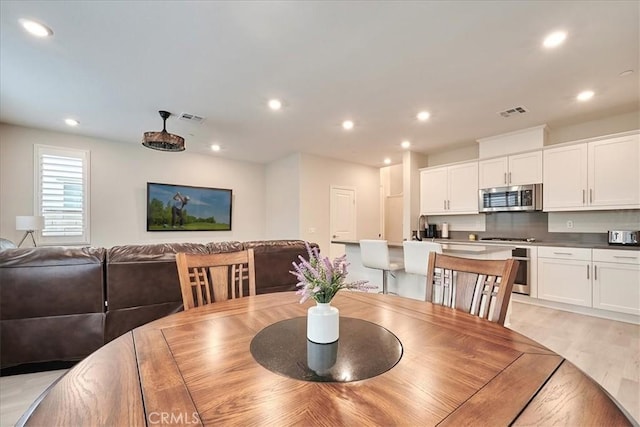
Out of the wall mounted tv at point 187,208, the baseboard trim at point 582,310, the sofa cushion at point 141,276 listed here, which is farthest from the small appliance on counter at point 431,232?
the sofa cushion at point 141,276

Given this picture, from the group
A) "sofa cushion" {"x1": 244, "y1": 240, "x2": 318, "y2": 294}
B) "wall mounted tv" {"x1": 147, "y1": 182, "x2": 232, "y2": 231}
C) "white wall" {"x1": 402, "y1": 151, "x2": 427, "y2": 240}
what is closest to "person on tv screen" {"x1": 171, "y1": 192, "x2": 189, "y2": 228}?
"wall mounted tv" {"x1": 147, "y1": 182, "x2": 232, "y2": 231}

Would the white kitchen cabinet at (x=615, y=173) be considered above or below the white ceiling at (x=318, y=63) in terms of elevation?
below

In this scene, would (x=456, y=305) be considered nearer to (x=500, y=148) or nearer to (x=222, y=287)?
(x=222, y=287)

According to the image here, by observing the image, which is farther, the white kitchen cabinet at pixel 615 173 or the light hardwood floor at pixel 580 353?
the white kitchen cabinet at pixel 615 173

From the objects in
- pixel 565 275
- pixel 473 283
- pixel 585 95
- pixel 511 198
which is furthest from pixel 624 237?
pixel 473 283

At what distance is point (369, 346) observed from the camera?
3.09 ft

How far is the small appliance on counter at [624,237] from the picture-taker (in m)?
3.46

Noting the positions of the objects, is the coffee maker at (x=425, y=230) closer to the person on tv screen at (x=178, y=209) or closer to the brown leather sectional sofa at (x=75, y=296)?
the brown leather sectional sofa at (x=75, y=296)

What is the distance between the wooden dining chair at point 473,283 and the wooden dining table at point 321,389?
26 cm

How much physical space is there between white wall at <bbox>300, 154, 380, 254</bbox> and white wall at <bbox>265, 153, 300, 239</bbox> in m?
0.16

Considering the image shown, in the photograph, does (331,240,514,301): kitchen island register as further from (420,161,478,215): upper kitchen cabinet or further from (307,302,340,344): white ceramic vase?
(307,302,340,344): white ceramic vase

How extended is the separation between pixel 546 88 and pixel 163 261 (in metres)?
4.21

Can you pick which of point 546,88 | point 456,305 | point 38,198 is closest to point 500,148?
point 546,88

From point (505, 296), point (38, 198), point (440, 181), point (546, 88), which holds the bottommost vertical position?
point (505, 296)
